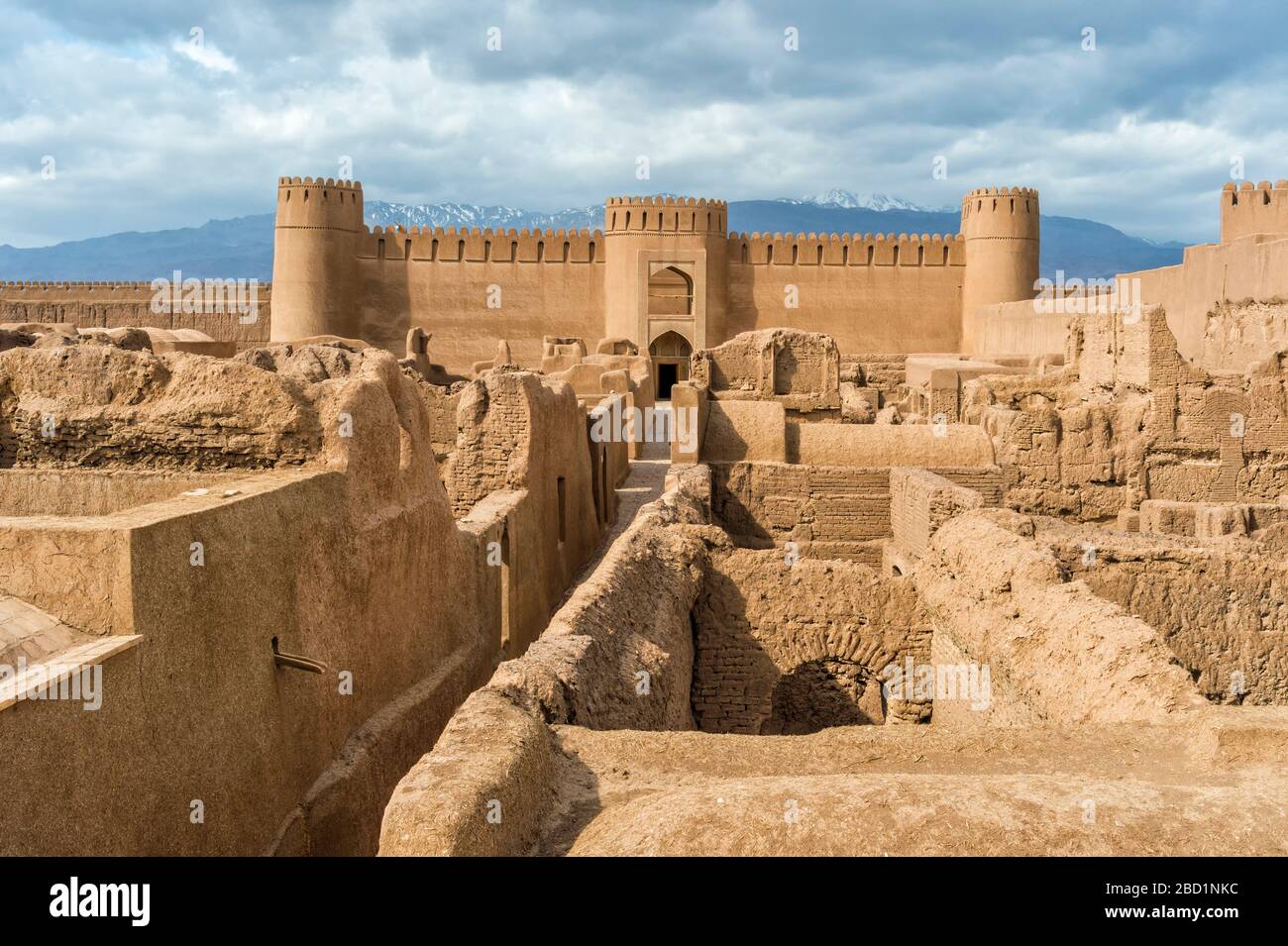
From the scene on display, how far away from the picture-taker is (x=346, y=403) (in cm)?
632

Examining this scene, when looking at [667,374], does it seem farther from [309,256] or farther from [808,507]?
[808,507]

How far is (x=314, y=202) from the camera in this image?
127ft

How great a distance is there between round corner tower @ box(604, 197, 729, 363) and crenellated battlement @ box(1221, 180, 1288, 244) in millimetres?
15044

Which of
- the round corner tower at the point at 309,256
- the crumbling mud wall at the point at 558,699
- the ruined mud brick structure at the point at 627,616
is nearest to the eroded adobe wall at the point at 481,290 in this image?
the round corner tower at the point at 309,256

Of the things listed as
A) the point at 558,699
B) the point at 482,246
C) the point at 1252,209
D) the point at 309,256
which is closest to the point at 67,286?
the point at 309,256

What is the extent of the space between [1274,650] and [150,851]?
6.22 meters

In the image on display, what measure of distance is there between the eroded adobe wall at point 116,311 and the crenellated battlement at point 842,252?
1643 centimetres

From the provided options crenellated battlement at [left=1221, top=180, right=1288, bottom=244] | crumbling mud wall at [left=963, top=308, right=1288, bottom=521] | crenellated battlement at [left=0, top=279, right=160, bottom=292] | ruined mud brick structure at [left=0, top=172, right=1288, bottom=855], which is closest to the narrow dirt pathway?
ruined mud brick structure at [left=0, top=172, right=1288, bottom=855]

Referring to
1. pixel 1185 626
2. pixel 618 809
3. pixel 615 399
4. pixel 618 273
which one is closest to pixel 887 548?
pixel 1185 626

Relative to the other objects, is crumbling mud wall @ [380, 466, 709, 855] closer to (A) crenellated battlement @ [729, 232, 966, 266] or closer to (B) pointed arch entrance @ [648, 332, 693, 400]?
(B) pointed arch entrance @ [648, 332, 693, 400]

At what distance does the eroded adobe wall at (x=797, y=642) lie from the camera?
770 centimetres

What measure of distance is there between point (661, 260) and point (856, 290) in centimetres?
658

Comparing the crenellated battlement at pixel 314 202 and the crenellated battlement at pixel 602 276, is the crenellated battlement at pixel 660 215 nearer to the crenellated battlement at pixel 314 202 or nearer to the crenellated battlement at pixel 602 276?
the crenellated battlement at pixel 602 276
